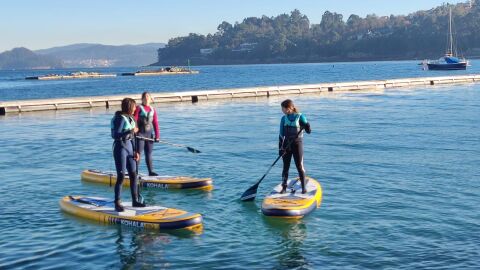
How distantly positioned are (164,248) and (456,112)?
93.3ft

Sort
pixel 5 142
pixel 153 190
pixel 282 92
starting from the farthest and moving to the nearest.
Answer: pixel 282 92 < pixel 5 142 < pixel 153 190

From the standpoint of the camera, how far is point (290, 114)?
13.2 m

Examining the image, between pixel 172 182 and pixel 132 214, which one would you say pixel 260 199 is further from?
pixel 132 214

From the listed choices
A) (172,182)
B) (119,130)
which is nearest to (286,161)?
(172,182)

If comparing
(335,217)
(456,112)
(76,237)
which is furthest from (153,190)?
(456,112)

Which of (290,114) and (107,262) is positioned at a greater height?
(290,114)

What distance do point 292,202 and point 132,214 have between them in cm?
345

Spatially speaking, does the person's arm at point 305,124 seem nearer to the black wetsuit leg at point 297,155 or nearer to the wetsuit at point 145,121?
the black wetsuit leg at point 297,155

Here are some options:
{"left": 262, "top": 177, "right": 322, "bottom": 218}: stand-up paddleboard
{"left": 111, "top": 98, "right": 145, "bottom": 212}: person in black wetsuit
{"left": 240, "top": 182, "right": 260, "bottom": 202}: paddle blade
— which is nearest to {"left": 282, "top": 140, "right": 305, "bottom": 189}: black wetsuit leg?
{"left": 262, "top": 177, "right": 322, "bottom": 218}: stand-up paddleboard

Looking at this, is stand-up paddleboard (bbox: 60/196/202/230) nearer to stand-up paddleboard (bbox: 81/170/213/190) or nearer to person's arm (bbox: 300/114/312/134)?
stand-up paddleboard (bbox: 81/170/213/190)

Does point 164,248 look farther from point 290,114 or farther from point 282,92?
point 282,92

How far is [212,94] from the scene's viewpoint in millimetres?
49188

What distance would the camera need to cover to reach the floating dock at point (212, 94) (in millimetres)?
39438

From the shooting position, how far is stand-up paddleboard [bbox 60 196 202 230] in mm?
11672
